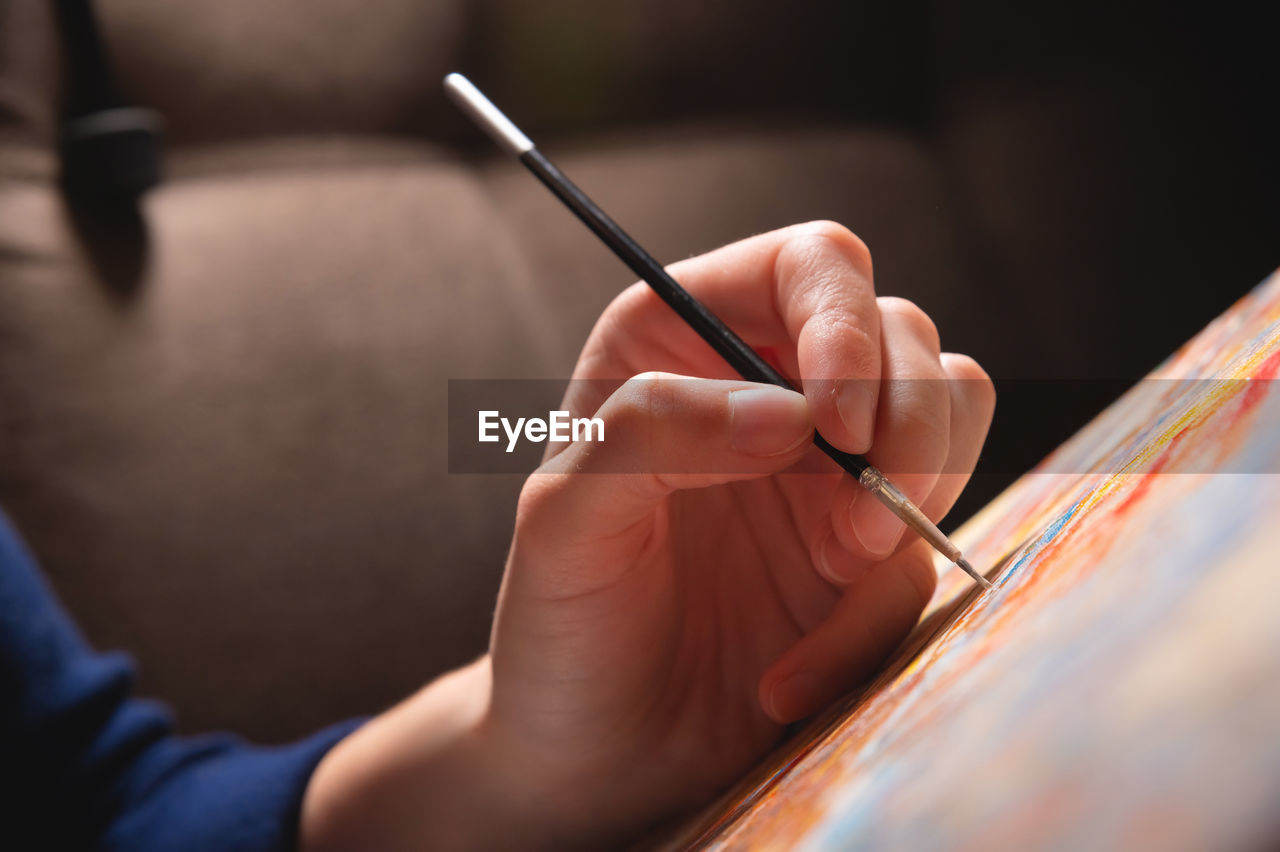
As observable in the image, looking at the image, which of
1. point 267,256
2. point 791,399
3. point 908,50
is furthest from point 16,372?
point 908,50

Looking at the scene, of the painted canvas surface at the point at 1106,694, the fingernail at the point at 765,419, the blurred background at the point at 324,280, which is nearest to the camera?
the painted canvas surface at the point at 1106,694

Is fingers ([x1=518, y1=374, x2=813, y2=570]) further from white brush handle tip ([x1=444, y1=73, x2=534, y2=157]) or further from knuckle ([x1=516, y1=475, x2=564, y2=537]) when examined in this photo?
white brush handle tip ([x1=444, y1=73, x2=534, y2=157])

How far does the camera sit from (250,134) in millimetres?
634

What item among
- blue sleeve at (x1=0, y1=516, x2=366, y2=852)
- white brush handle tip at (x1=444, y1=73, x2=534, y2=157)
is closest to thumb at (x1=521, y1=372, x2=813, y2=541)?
white brush handle tip at (x1=444, y1=73, x2=534, y2=157)

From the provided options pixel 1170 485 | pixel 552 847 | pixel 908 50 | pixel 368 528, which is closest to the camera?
pixel 1170 485

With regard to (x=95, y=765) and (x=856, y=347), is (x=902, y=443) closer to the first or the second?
(x=856, y=347)

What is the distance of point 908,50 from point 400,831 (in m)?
0.64

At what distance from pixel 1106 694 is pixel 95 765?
528mm

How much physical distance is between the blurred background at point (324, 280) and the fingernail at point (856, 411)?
0.24m

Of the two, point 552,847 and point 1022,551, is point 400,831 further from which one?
point 1022,551

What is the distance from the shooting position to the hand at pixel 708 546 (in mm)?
262

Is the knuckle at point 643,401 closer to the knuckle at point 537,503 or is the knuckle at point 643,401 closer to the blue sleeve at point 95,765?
the knuckle at point 537,503

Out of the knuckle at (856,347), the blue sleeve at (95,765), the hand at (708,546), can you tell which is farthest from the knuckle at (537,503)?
the blue sleeve at (95,765)

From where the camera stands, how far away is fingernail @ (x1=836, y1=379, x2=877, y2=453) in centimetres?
26
